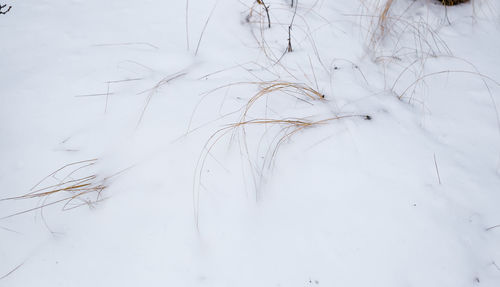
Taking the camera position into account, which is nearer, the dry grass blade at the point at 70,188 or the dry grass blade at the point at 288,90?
the dry grass blade at the point at 70,188

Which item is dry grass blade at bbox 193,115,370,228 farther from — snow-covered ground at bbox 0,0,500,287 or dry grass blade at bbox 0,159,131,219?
Answer: dry grass blade at bbox 0,159,131,219

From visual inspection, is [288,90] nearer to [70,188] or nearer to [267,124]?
[267,124]

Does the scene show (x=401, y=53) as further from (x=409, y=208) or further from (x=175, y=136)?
(x=175, y=136)

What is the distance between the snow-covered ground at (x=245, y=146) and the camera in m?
1.00

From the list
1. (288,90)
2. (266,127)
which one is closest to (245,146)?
(266,127)

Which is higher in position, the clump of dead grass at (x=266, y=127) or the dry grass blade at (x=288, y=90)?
the dry grass blade at (x=288, y=90)

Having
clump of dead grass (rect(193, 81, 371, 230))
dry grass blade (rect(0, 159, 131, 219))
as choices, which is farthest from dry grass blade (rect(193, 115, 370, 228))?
dry grass blade (rect(0, 159, 131, 219))

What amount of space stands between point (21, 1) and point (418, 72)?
2205mm

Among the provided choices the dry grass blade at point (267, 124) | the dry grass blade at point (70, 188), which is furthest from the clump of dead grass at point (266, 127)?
the dry grass blade at point (70, 188)

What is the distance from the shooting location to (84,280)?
0.97m

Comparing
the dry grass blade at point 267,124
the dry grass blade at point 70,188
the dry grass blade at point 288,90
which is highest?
the dry grass blade at point 288,90

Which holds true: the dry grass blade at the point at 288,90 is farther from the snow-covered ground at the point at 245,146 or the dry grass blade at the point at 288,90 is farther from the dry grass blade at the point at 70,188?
the dry grass blade at the point at 70,188

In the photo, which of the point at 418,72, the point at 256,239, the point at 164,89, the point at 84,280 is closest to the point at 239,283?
the point at 256,239

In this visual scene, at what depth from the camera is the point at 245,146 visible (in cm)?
124
